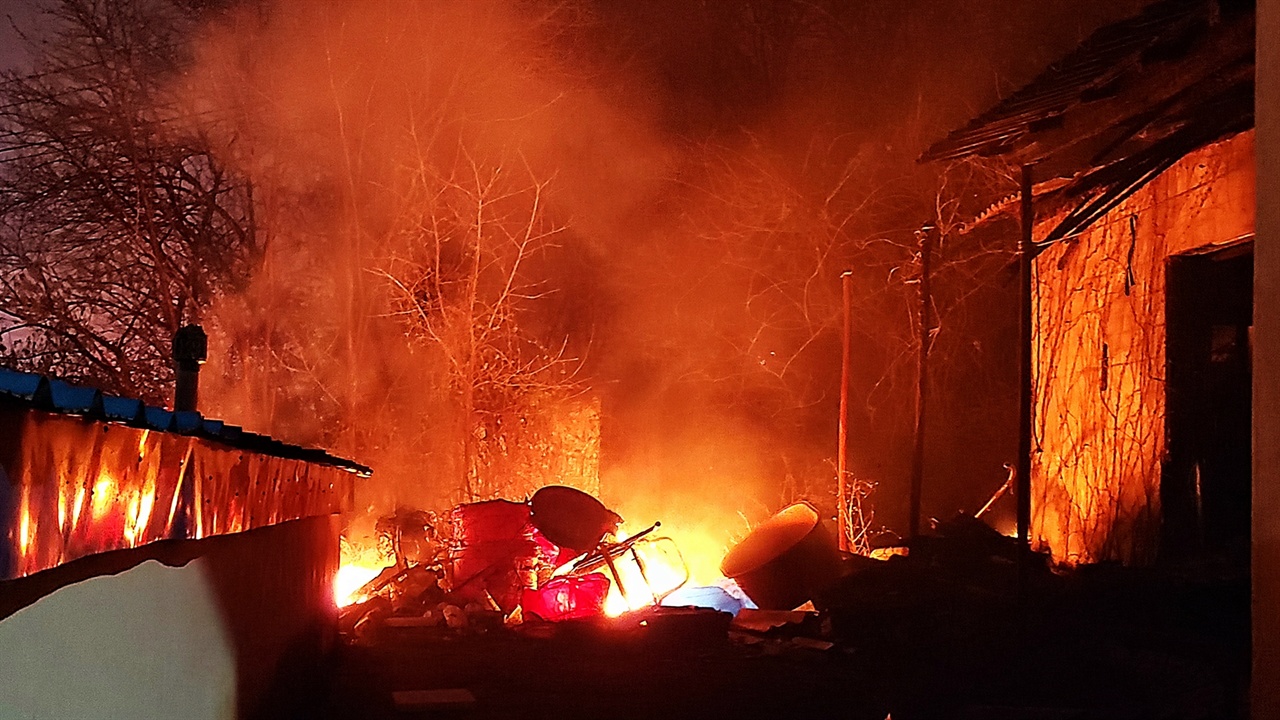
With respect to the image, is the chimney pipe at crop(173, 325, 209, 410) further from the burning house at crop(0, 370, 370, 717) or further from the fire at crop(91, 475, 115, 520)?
the fire at crop(91, 475, 115, 520)

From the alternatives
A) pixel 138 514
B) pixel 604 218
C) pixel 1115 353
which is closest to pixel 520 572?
pixel 1115 353

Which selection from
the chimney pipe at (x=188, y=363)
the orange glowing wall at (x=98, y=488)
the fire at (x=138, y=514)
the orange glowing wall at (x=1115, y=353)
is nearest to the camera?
the orange glowing wall at (x=98, y=488)

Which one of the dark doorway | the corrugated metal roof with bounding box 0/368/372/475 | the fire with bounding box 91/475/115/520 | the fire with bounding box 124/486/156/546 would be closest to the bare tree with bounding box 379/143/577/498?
the dark doorway

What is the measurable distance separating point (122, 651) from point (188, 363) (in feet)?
13.8

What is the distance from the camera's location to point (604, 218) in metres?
19.2

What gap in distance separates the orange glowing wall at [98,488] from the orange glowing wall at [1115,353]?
7.12 meters

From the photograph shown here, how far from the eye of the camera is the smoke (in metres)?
17.4

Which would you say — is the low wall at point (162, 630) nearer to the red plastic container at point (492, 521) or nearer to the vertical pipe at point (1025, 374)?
the vertical pipe at point (1025, 374)

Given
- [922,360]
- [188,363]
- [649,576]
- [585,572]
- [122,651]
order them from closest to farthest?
[122,651] < [188,363] < [922,360] < [585,572] < [649,576]

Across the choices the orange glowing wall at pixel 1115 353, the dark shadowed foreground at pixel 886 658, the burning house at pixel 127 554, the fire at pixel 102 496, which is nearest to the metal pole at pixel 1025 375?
the dark shadowed foreground at pixel 886 658

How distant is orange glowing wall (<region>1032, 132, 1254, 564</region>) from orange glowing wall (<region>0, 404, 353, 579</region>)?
7122 mm

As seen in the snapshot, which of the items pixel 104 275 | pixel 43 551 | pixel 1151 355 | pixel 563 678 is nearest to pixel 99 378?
pixel 104 275

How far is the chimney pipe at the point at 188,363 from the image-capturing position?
21.7ft

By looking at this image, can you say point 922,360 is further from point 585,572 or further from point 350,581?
point 350,581
